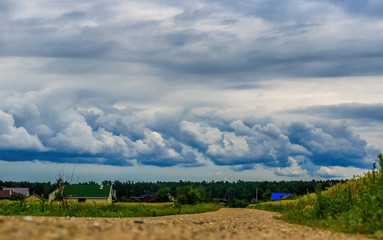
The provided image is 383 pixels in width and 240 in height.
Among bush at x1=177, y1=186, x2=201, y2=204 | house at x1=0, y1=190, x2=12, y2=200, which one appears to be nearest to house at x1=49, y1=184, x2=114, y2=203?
house at x1=0, y1=190, x2=12, y2=200

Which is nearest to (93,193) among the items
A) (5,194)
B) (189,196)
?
(5,194)

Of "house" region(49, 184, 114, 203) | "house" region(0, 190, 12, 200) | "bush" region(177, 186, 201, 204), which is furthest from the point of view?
"house" region(0, 190, 12, 200)

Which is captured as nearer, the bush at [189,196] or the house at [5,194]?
the bush at [189,196]

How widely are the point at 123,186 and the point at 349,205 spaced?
117 meters

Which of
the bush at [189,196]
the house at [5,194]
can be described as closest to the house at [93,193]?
the house at [5,194]

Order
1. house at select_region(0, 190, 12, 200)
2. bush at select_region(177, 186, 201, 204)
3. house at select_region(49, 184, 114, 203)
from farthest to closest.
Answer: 1. house at select_region(0, 190, 12, 200)
2. house at select_region(49, 184, 114, 203)
3. bush at select_region(177, 186, 201, 204)

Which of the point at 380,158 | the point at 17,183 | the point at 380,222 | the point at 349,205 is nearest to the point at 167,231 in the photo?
the point at 380,222

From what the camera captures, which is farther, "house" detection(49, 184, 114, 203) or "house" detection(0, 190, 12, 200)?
"house" detection(0, 190, 12, 200)

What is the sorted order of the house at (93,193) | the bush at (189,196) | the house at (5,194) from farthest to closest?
the house at (5,194), the house at (93,193), the bush at (189,196)

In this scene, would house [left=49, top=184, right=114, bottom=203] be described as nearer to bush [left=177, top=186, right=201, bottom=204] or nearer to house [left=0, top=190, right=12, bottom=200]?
house [left=0, top=190, right=12, bottom=200]

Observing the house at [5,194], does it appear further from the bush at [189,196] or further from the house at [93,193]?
the bush at [189,196]

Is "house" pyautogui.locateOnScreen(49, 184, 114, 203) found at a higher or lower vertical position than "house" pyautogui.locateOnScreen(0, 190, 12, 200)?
higher

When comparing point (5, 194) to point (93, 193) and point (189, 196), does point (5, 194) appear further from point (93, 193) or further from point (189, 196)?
point (189, 196)

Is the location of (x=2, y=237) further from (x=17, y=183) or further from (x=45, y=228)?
(x=17, y=183)
